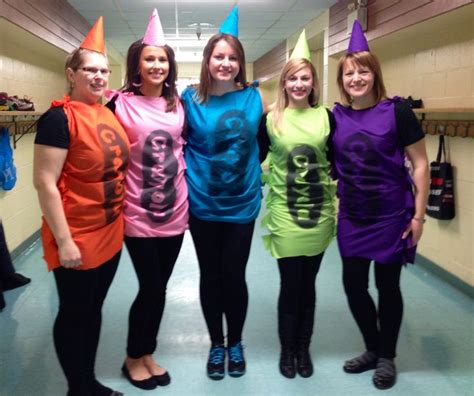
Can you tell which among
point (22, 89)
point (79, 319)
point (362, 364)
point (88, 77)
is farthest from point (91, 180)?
point (22, 89)

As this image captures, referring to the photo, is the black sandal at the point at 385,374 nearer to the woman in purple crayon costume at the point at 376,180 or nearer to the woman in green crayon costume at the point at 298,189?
the woman in purple crayon costume at the point at 376,180

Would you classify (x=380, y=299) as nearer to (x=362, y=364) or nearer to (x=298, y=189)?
(x=362, y=364)

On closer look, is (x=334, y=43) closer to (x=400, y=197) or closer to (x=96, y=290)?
(x=400, y=197)

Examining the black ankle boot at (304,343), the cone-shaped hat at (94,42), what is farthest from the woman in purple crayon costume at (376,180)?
the cone-shaped hat at (94,42)

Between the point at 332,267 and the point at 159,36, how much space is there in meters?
2.44

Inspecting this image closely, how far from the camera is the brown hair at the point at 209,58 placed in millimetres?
1857

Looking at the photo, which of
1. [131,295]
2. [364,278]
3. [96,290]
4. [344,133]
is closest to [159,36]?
[344,133]

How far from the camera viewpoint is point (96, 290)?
1.69 meters

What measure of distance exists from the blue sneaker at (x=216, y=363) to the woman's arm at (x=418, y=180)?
94cm

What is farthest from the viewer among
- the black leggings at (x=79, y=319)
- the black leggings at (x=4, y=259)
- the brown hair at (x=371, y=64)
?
the black leggings at (x=4, y=259)

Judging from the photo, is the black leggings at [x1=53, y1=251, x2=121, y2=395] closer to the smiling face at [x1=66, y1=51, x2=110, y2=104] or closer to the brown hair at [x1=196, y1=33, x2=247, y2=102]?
the smiling face at [x1=66, y1=51, x2=110, y2=104]

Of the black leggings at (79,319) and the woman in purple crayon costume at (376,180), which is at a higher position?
the woman in purple crayon costume at (376,180)

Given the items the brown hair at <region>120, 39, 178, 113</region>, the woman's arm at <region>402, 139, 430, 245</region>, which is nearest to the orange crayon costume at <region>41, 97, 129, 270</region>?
the brown hair at <region>120, 39, 178, 113</region>

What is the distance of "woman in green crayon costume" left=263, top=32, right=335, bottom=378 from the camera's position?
190 centimetres
